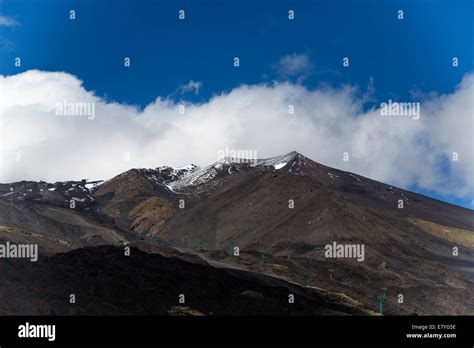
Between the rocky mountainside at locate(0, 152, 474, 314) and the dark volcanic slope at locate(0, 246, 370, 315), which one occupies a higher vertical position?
the rocky mountainside at locate(0, 152, 474, 314)

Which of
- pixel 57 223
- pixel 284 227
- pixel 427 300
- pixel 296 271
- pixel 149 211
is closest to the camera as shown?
pixel 427 300

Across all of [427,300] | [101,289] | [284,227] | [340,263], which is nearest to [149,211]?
[284,227]

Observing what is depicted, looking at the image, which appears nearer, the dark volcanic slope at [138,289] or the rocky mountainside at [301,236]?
the dark volcanic slope at [138,289]

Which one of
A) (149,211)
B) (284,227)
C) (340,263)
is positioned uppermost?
(149,211)

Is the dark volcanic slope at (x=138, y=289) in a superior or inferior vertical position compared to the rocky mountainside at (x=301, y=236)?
inferior

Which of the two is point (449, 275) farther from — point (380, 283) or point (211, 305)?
point (211, 305)

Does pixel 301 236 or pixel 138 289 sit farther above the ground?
pixel 301 236

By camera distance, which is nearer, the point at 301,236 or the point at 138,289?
the point at 138,289

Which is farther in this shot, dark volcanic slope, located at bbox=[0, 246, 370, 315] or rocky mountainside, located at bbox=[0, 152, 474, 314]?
rocky mountainside, located at bbox=[0, 152, 474, 314]
